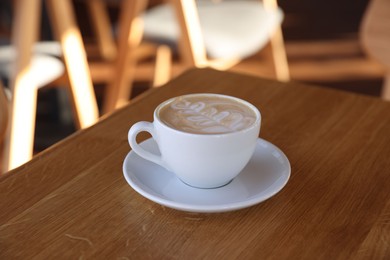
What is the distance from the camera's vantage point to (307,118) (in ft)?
2.22

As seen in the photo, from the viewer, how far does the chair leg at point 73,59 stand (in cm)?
128

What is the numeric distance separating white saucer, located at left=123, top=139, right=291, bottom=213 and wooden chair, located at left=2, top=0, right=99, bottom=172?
70cm

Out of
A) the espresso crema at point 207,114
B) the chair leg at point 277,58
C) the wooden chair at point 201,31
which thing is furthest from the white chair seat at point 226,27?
the espresso crema at point 207,114

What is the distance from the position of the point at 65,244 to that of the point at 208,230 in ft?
0.38

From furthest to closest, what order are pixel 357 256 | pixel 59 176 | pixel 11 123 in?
pixel 11 123, pixel 59 176, pixel 357 256

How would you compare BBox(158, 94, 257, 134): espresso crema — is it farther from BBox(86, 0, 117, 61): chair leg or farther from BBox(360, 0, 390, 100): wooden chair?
BBox(86, 0, 117, 61): chair leg

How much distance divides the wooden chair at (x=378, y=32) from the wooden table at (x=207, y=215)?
679mm

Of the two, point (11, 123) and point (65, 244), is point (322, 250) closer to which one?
point (65, 244)

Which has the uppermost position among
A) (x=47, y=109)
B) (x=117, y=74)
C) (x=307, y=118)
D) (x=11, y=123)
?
→ (x=307, y=118)

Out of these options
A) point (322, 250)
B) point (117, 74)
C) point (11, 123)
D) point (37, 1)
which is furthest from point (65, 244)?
point (117, 74)

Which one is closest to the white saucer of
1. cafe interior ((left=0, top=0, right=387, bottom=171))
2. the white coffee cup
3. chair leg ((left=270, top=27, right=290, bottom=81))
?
the white coffee cup

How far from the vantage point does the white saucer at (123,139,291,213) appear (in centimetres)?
46

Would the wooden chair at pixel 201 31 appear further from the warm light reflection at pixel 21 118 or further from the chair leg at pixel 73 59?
the warm light reflection at pixel 21 118

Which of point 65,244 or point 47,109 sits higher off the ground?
point 65,244
